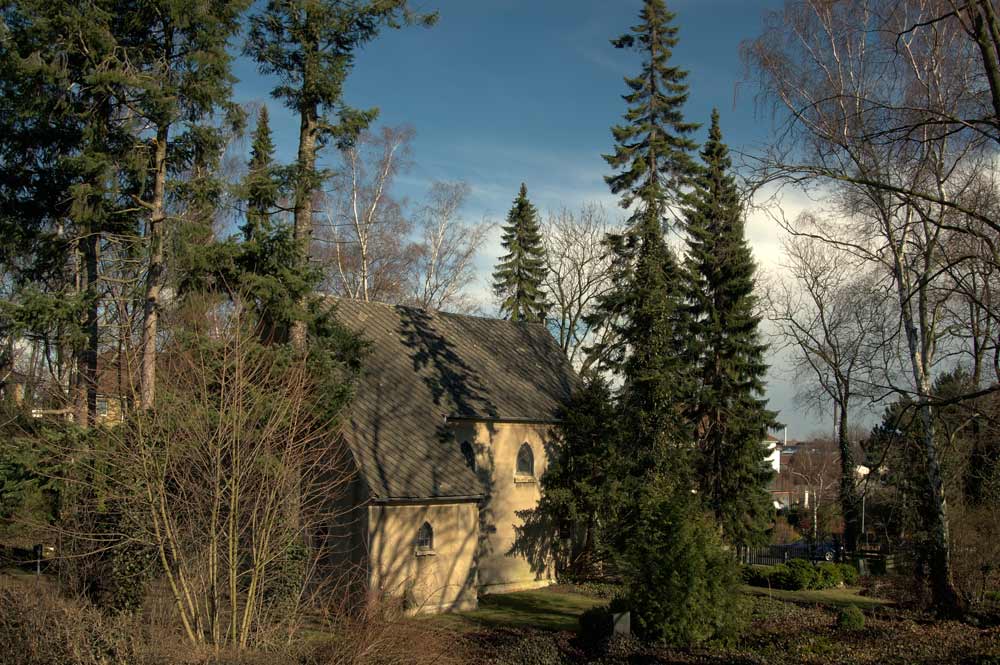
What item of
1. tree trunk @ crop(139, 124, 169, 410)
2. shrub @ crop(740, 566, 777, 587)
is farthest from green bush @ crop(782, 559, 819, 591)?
tree trunk @ crop(139, 124, 169, 410)

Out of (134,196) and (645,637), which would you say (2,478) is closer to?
(134,196)

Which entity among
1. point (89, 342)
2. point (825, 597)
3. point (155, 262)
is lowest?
A: point (825, 597)

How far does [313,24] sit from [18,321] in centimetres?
993

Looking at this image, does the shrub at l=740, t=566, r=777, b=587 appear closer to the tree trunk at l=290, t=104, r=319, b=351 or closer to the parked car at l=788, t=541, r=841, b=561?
the parked car at l=788, t=541, r=841, b=561

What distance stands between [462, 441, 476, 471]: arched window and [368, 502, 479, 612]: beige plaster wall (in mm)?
2509

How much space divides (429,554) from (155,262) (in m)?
10.8

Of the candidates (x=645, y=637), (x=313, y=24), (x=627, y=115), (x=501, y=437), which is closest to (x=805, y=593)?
(x=501, y=437)

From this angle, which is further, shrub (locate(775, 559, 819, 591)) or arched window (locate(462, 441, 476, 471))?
shrub (locate(775, 559, 819, 591))

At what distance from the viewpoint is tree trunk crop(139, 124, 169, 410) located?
17328 millimetres

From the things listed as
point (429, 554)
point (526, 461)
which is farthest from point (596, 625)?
point (526, 461)

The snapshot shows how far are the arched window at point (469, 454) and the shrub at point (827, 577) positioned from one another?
550 inches

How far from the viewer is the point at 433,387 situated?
2622 cm

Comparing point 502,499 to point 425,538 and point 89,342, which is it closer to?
point 425,538

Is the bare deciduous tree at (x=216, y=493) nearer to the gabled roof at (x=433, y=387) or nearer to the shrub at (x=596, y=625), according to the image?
the shrub at (x=596, y=625)
